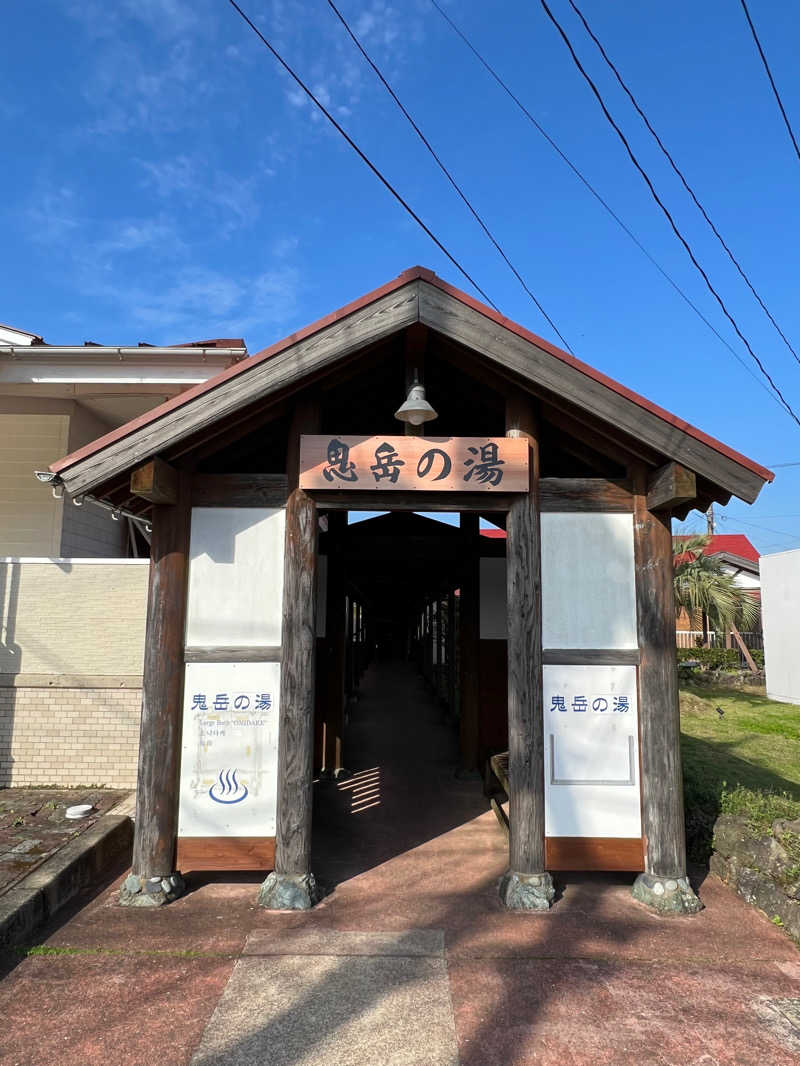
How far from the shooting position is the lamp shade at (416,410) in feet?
15.9

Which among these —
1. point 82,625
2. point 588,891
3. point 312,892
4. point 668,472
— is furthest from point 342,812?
point 668,472

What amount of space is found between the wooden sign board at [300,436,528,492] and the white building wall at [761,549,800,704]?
24.1ft

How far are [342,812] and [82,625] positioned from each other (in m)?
3.76

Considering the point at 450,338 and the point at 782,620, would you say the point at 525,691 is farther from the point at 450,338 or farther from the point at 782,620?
the point at 782,620

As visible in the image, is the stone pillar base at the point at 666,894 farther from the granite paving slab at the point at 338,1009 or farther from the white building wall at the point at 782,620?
the white building wall at the point at 782,620

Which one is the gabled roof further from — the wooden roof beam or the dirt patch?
the dirt patch

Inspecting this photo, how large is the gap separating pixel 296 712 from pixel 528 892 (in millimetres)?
2165

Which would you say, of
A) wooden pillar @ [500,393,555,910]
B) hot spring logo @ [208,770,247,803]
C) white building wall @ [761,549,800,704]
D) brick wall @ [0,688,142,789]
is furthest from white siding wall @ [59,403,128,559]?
white building wall @ [761,549,800,704]

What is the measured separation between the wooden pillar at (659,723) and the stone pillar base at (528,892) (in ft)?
2.37

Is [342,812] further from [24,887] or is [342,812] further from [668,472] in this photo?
[668,472]

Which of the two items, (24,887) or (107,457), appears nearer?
(24,887)

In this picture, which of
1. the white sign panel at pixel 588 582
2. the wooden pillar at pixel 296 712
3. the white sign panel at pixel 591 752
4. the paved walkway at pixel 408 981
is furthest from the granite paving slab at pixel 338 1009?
the white sign panel at pixel 588 582

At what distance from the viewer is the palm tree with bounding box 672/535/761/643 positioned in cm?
1858

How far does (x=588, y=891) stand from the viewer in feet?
16.8
